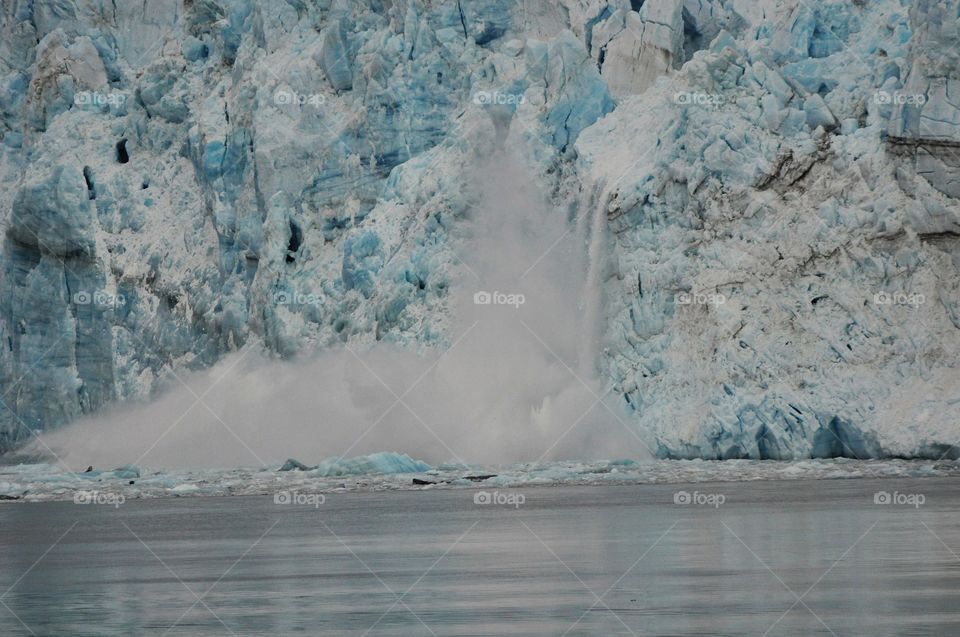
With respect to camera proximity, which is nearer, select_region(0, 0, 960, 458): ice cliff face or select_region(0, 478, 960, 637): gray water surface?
select_region(0, 478, 960, 637): gray water surface

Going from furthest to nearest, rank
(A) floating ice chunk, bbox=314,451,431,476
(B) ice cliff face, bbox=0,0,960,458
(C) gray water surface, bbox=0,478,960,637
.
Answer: (A) floating ice chunk, bbox=314,451,431,476 → (B) ice cliff face, bbox=0,0,960,458 → (C) gray water surface, bbox=0,478,960,637

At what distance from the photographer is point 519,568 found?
525 inches

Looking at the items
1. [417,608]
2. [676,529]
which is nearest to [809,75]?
[676,529]

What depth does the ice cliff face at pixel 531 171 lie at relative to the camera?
26.7m

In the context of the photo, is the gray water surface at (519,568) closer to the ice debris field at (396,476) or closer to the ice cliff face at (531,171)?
the ice debris field at (396,476)

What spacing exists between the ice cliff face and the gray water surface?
4763 mm

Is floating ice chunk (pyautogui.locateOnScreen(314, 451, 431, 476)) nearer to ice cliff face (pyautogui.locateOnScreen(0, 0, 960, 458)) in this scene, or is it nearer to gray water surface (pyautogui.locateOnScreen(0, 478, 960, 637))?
ice cliff face (pyautogui.locateOnScreen(0, 0, 960, 458))

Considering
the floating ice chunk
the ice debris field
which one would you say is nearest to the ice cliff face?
the ice debris field

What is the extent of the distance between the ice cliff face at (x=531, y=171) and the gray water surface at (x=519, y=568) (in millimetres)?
4763

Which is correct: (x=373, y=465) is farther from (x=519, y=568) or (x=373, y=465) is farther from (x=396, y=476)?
(x=519, y=568)

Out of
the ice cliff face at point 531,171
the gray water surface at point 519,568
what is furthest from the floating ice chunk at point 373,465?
the gray water surface at point 519,568

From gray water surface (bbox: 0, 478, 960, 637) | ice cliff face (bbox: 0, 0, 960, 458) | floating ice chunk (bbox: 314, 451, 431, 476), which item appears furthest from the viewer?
floating ice chunk (bbox: 314, 451, 431, 476)

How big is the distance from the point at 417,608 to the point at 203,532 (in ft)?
29.3

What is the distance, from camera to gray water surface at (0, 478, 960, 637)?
9.95 metres
